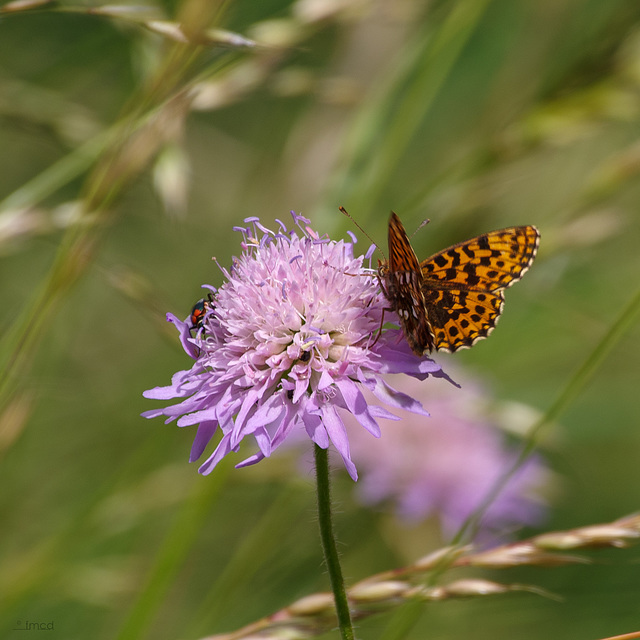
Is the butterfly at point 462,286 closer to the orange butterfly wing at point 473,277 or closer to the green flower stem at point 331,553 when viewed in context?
the orange butterfly wing at point 473,277

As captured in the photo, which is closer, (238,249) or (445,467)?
(445,467)

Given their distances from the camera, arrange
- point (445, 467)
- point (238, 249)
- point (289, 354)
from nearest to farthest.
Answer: point (289, 354)
point (445, 467)
point (238, 249)

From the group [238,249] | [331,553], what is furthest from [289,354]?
[238,249]

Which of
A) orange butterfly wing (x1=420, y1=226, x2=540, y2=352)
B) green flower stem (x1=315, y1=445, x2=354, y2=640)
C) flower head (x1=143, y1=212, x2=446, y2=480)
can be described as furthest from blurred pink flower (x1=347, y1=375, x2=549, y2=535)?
green flower stem (x1=315, y1=445, x2=354, y2=640)

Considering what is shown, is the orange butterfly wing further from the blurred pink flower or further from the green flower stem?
the blurred pink flower

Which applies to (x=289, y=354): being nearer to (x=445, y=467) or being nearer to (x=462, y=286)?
(x=462, y=286)

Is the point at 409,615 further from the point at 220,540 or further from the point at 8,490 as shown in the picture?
the point at 220,540

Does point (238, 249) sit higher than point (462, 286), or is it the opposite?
point (238, 249)

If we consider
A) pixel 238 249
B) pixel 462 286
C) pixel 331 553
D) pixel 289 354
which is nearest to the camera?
pixel 331 553
